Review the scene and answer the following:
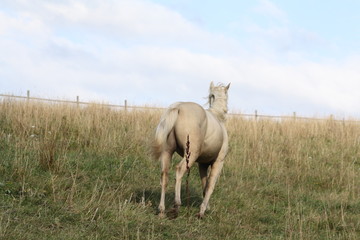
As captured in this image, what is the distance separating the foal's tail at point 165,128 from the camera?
5773 mm

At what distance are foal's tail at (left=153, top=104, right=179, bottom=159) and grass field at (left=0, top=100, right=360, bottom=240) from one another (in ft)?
1.18

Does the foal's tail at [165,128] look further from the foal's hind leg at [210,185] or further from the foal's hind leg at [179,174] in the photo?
the foal's hind leg at [210,185]

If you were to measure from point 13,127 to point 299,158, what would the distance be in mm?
6708

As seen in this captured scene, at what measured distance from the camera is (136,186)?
24.0 ft

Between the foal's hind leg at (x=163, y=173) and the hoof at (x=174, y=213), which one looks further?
the foal's hind leg at (x=163, y=173)

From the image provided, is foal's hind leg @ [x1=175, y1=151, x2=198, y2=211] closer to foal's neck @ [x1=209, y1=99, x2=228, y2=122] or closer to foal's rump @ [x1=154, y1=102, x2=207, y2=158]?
foal's rump @ [x1=154, y1=102, x2=207, y2=158]

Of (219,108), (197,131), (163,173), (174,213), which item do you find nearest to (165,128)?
(197,131)

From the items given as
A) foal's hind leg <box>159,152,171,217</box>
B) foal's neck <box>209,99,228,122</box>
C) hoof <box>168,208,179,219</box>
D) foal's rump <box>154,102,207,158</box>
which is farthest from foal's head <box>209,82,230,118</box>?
hoof <box>168,208,179,219</box>

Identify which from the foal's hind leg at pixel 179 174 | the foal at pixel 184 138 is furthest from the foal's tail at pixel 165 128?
the foal's hind leg at pixel 179 174

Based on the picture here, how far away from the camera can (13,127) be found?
10164 millimetres

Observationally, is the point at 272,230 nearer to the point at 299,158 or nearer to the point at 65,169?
the point at 65,169

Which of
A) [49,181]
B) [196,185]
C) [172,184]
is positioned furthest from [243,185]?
[49,181]

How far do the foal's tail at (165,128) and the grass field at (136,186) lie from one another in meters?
0.36

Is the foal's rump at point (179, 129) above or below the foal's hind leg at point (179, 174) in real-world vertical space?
above
